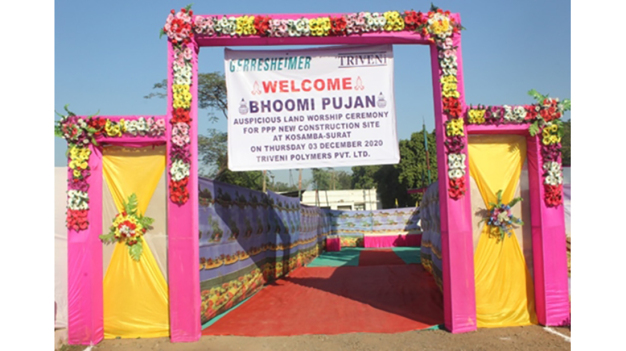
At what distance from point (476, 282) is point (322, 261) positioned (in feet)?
36.0

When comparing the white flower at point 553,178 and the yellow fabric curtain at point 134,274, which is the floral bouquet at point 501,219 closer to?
the white flower at point 553,178

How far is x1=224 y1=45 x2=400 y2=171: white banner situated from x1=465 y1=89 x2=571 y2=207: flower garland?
117cm

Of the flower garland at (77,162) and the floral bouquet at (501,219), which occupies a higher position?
the flower garland at (77,162)

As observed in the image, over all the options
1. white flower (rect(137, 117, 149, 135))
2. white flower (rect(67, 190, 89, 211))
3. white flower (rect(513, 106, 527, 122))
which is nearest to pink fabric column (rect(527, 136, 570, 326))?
white flower (rect(513, 106, 527, 122))

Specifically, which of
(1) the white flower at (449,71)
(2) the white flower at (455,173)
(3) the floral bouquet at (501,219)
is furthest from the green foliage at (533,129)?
(1) the white flower at (449,71)

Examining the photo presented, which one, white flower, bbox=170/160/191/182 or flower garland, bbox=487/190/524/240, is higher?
white flower, bbox=170/160/191/182

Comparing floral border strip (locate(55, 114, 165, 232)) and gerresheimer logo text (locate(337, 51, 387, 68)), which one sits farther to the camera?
gerresheimer logo text (locate(337, 51, 387, 68))

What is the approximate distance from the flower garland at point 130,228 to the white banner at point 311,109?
4.26 feet

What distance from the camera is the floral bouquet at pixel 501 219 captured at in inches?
243

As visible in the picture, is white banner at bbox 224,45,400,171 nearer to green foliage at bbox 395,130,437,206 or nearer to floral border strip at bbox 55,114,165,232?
floral border strip at bbox 55,114,165,232

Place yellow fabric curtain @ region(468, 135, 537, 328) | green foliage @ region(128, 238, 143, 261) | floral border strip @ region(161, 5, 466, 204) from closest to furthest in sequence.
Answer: floral border strip @ region(161, 5, 466, 204) → green foliage @ region(128, 238, 143, 261) → yellow fabric curtain @ region(468, 135, 537, 328)

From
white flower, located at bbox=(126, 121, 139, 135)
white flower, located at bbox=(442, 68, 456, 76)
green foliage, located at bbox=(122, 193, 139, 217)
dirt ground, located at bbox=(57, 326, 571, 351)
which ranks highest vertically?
white flower, located at bbox=(442, 68, 456, 76)

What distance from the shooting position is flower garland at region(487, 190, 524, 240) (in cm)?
618

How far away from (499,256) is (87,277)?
5140 millimetres
